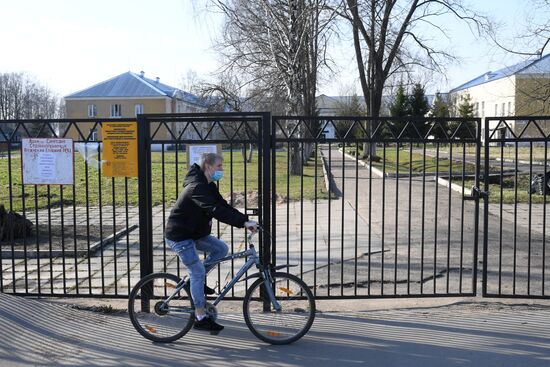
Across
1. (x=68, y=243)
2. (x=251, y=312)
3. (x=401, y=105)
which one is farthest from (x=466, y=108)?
(x=251, y=312)

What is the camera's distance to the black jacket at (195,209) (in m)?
5.11

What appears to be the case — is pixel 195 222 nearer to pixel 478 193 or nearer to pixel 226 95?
pixel 478 193

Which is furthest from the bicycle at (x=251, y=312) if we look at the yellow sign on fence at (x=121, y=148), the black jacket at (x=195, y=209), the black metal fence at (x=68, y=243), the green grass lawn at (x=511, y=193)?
the green grass lawn at (x=511, y=193)

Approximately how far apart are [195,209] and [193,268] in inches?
20.7

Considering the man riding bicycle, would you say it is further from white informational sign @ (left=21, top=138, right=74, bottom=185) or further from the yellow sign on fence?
white informational sign @ (left=21, top=138, right=74, bottom=185)

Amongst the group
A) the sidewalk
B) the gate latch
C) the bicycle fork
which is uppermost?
the gate latch

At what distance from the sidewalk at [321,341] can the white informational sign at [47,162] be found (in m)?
1.34

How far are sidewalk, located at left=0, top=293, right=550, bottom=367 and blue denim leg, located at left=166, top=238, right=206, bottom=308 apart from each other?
426 millimetres

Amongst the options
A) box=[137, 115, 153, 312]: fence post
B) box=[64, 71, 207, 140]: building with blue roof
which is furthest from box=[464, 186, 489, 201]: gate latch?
box=[64, 71, 207, 140]: building with blue roof

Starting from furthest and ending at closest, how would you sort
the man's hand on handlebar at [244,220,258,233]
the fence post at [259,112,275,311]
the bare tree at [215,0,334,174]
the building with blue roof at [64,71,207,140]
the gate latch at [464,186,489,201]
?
1. the building with blue roof at [64,71,207,140]
2. the bare tree at [215,0,334,174]
3. the gate latch at [464,186,489,201]
4. the fence post at [259,112,275,311]
5. the man's hand on handlebar at [244,220,258,233]

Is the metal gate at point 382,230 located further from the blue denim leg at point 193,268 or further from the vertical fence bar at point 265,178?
the blue denim leg at point 193,268

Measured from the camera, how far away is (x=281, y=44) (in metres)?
24.4

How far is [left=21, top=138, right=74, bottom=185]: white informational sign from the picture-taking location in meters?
6.41

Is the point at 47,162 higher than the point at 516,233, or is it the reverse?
the point at 47,162
